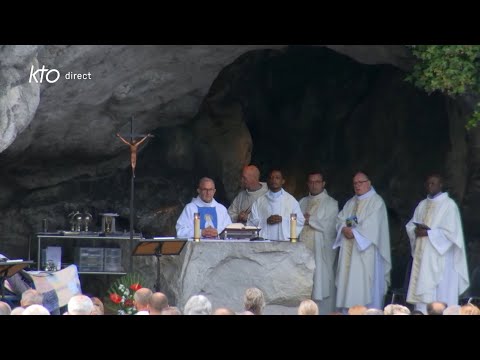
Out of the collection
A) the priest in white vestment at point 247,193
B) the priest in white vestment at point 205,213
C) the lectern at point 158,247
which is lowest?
the lectern at point 158,247

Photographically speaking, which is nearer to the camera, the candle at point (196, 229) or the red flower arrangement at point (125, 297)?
the red flower arrangement at point (125, 297)

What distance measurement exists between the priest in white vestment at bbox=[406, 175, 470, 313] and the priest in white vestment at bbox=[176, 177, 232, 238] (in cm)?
234

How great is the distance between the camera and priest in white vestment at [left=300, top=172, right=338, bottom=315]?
15.6 m

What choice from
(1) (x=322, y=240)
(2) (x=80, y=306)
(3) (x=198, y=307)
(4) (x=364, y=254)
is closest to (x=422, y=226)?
(4) (x=364, y=254)

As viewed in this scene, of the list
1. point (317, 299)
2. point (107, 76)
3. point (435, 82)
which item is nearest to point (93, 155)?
point (107, 76)

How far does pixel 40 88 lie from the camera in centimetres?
1397

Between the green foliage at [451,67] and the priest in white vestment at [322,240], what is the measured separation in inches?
92.7

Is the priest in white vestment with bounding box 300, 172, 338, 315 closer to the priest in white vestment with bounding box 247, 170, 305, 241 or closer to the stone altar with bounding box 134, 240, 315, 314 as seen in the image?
the priest in white vestment with bounding box 247, 170, 305, 241

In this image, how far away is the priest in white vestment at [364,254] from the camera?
15219mm

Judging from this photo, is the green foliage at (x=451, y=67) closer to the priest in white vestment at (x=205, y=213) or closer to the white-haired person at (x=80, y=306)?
the priest in white vestment at (x=205, y=213)

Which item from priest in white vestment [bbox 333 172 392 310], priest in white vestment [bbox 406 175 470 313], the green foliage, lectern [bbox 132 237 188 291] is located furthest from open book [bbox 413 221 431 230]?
lectern [bbox 132 237 188 291]

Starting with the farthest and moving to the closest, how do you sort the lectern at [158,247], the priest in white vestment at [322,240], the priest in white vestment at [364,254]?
the priest in white vestment at [322,240]
the priest in white vestment at [364,254]
the lectern at [158,247]

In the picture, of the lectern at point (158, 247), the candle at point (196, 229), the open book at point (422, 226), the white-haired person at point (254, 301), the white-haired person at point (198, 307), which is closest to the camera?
the white-haired person at point (198, 307)

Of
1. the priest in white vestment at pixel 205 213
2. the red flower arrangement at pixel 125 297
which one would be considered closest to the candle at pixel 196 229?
the red flower arrangement at pixel 125 297
